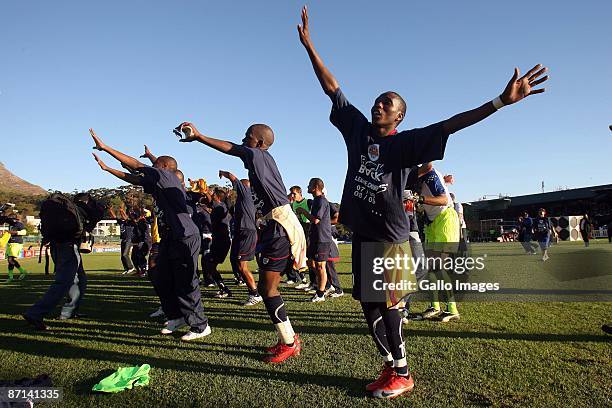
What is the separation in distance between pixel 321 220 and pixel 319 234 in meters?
0.27

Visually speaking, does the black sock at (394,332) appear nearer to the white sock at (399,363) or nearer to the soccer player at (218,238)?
the white sock at (399,363)

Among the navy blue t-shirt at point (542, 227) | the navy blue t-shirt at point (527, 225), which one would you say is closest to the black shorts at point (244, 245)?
the navy blue t-shirt at point (542, 227)

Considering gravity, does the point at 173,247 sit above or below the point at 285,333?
above

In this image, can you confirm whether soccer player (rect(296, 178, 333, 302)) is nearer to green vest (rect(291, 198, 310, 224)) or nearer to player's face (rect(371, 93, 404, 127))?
green vest (rect(291, 198, 310, 224))

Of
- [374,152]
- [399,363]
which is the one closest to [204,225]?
[374,152]

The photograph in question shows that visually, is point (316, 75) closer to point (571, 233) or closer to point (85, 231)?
point (85, 231)

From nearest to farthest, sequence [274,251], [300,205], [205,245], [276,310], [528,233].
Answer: [276,310] → [274,251] → [300,205] → [205,245] → [528,233]

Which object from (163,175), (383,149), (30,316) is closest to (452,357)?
(383,149)

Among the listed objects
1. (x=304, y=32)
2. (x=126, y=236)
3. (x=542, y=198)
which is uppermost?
(x=542, y=198)

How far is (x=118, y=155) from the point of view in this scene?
491 cm

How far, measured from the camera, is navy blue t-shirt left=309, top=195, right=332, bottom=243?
776cm

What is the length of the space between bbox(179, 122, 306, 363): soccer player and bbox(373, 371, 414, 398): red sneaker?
3.94 feet

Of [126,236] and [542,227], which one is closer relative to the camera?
[126,236]

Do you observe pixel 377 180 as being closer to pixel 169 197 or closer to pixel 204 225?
pixel 169 197
